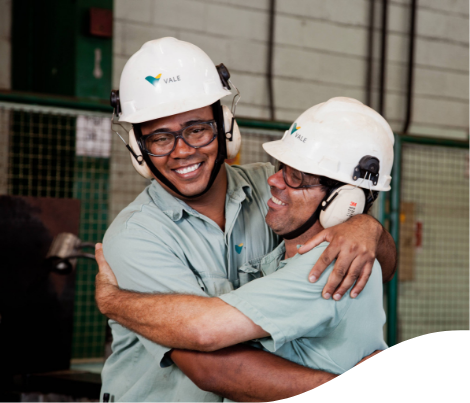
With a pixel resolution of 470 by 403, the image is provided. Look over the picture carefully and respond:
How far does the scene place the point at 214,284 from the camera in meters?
1.81

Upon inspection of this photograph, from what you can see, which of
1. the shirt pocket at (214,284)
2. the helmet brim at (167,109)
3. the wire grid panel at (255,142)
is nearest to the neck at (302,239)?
the shirt pocket at (214,284)

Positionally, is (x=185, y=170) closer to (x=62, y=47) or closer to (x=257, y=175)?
(x=257, y=175)

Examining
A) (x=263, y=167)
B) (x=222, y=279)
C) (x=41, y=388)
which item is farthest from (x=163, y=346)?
(x=41, y=388)

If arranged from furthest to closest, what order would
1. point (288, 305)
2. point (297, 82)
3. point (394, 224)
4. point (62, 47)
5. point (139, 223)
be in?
point (297, 82) → point (62, 47) → point (394, 224) → point (139, 223) → point (288, 305)

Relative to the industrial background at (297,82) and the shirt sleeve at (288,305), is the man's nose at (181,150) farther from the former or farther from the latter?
the industrial background at (297,82)

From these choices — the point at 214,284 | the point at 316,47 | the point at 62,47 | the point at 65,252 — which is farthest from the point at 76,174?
the point at 316,47

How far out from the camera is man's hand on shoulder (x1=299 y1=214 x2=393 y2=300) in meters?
1.47

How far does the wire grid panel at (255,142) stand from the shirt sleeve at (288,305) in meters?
1.87

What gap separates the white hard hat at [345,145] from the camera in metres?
1.72

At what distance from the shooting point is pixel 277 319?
56.3 inches

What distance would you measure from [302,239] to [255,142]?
3.14m

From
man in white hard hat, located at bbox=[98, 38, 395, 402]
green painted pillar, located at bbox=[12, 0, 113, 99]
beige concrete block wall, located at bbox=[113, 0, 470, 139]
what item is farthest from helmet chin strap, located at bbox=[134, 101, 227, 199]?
beige concrete block wall, located at bbox=[113, 0, 470, 139]

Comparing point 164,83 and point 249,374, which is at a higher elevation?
point 164,83

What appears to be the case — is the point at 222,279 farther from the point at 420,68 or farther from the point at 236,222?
the point at 420,68
